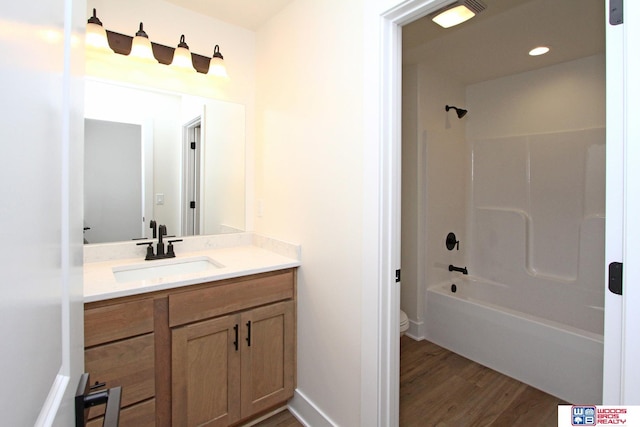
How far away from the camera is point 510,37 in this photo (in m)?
2.21

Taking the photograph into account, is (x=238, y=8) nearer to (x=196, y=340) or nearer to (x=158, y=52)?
(x=158, y=52)

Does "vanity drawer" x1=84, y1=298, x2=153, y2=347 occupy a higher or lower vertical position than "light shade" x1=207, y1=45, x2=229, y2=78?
lower

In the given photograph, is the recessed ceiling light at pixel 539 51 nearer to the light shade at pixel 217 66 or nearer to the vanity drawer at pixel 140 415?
the light shade at pixel 217 66

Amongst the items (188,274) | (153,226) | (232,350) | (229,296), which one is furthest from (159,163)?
(232,350)

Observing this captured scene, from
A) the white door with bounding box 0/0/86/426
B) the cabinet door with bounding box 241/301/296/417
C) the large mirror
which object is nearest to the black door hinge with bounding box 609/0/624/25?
the white door with bounding box 0/0/86/426

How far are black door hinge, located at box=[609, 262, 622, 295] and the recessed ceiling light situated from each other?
2.24 meters

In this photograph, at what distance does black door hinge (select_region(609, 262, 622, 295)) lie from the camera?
0.79m

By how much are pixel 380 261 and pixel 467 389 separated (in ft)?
4.53

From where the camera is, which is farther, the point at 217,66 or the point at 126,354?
the point at 217,66

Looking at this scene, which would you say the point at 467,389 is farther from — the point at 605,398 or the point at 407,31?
the point at 407,31

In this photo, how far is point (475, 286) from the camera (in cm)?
309

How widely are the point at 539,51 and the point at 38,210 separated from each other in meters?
3.13

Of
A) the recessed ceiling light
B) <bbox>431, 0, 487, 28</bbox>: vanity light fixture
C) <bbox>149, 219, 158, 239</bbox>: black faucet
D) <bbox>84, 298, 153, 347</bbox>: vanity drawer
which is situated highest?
the recessed ceiling light

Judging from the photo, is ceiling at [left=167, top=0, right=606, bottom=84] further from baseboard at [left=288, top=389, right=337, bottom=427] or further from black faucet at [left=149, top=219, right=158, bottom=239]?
baseboard at [left=288, top=389, right=337, bottom=427]
